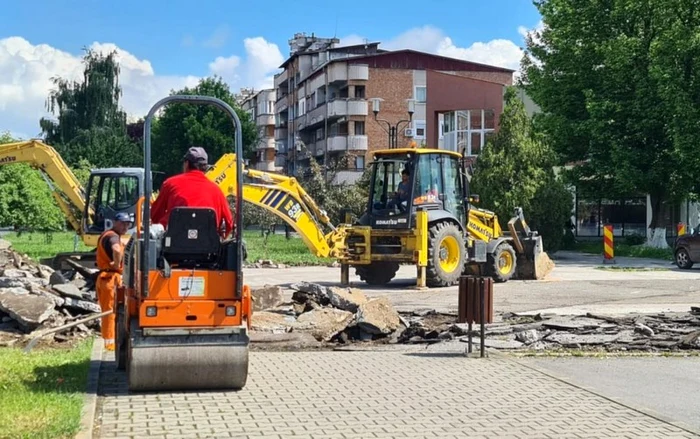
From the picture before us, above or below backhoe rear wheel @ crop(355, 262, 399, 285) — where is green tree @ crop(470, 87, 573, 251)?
above

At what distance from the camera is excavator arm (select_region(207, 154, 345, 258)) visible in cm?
2152

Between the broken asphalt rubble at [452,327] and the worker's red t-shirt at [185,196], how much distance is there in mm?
4535

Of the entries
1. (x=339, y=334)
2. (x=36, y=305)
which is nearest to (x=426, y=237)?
(x=339, y=334)

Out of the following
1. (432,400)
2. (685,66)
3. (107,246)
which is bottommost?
(432,400)

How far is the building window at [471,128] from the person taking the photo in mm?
56531

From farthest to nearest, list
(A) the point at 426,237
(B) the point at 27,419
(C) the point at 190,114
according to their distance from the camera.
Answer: (C) the point at 190,114
(A) the point at 426,237
(B) the point at 27,419

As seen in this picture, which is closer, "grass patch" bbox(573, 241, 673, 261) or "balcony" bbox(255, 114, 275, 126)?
"grass patch" bbox(573, 241, 673, 261)

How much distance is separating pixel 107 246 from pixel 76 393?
3186 millimetres

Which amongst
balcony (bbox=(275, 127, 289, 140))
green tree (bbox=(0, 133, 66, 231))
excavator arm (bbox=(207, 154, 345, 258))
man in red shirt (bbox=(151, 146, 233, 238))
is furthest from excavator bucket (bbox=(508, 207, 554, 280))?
balcony (bbox=(275, 127, 289, 140))

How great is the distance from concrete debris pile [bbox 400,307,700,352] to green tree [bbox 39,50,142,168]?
219ft

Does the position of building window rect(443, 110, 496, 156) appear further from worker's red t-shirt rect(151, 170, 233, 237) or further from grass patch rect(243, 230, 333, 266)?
worker's red t-shirt rect(151, 170, 233, 237)

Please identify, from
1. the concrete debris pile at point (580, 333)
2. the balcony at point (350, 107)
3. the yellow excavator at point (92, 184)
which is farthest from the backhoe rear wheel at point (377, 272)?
the balcony at point (350, 107)

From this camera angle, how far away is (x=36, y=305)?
13406 mm

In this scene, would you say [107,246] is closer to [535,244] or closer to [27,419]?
[27,419]
